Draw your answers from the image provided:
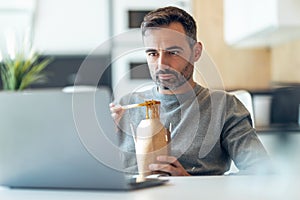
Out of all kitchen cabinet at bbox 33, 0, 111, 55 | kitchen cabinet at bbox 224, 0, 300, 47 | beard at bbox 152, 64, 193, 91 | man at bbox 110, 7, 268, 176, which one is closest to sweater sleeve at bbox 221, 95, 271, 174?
man at bbox 110, 7, 268, 176

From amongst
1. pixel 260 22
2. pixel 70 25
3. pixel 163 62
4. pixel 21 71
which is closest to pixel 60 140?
pixel 163 62

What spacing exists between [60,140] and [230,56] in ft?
8.58

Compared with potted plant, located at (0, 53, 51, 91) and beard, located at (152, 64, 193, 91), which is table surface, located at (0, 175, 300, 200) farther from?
potted plant, located at (0, 53, 51, 91)

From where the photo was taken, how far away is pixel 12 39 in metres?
3.57

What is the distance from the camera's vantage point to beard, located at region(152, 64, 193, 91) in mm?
1075

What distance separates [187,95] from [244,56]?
88.9 inches

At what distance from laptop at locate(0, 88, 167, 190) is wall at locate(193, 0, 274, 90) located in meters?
2.51

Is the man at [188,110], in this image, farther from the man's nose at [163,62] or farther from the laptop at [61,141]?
the laptop at [61,141]

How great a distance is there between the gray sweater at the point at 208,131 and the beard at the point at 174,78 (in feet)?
0.07

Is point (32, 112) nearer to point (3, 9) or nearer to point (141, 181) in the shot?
point (141, 181)

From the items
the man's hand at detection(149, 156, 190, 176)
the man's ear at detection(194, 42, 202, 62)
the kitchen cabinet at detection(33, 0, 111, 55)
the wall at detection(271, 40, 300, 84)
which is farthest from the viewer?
the kitchen cabinet at detection(33, 0, 111, 55)

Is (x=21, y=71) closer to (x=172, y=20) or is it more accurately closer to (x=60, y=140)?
(x=172, y=20)

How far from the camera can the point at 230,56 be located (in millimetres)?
3279

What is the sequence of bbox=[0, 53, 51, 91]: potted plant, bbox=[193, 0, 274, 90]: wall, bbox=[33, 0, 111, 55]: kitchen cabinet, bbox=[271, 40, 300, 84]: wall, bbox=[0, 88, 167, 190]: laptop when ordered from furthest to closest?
bbox=[33, 0, 111, 55]: kitchen cabinet < bbox=[193, 0, 274, 90]: wall < bbox=[0, 53, 51, 91]: potted plant < bbox=[271, 40, 300, 84]: wall < bbox=[0, 88, 167, 190]: laptop
